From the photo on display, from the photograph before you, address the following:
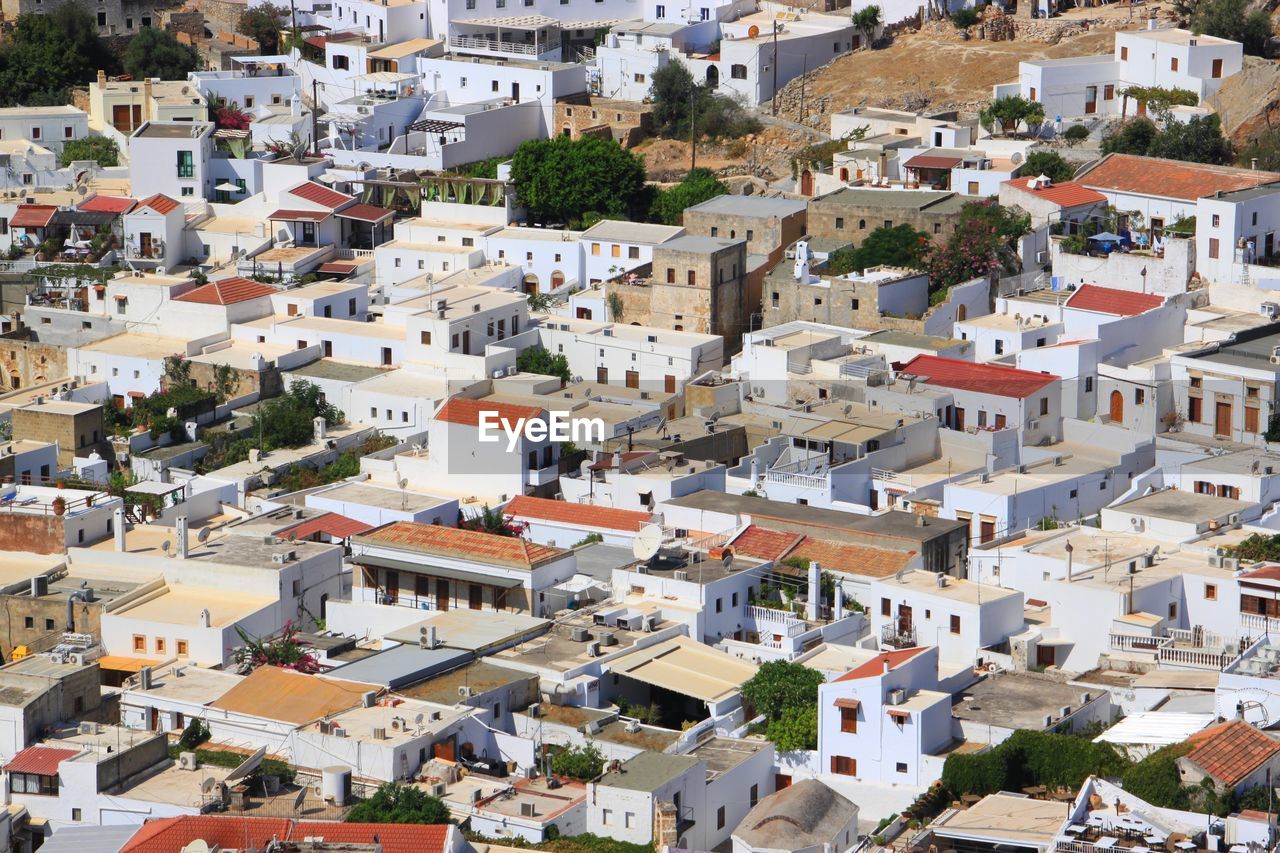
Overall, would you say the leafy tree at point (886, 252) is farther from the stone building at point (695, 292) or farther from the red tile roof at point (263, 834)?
the red tile roof at point (263, 834)

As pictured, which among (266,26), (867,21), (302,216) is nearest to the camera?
(302,216)

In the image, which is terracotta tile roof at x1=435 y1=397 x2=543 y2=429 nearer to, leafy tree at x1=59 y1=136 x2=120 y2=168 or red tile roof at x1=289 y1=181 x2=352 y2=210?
red tile roof at x1=289 y1=181 x2=352 y2=210

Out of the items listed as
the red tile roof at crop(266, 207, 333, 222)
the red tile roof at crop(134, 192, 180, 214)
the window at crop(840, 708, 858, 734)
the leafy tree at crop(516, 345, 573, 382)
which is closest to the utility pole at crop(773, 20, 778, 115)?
the red tile roof at crop(266, 207, 333, 222)

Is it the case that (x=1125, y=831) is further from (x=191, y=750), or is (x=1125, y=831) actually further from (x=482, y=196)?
(x=482, y=196)

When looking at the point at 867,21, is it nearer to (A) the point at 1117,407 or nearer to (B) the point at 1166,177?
(B) the point at 1166,177

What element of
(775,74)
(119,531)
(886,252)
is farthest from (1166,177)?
(119,531)

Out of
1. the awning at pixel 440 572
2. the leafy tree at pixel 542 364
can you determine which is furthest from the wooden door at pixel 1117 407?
the awning at pixel 440 572
